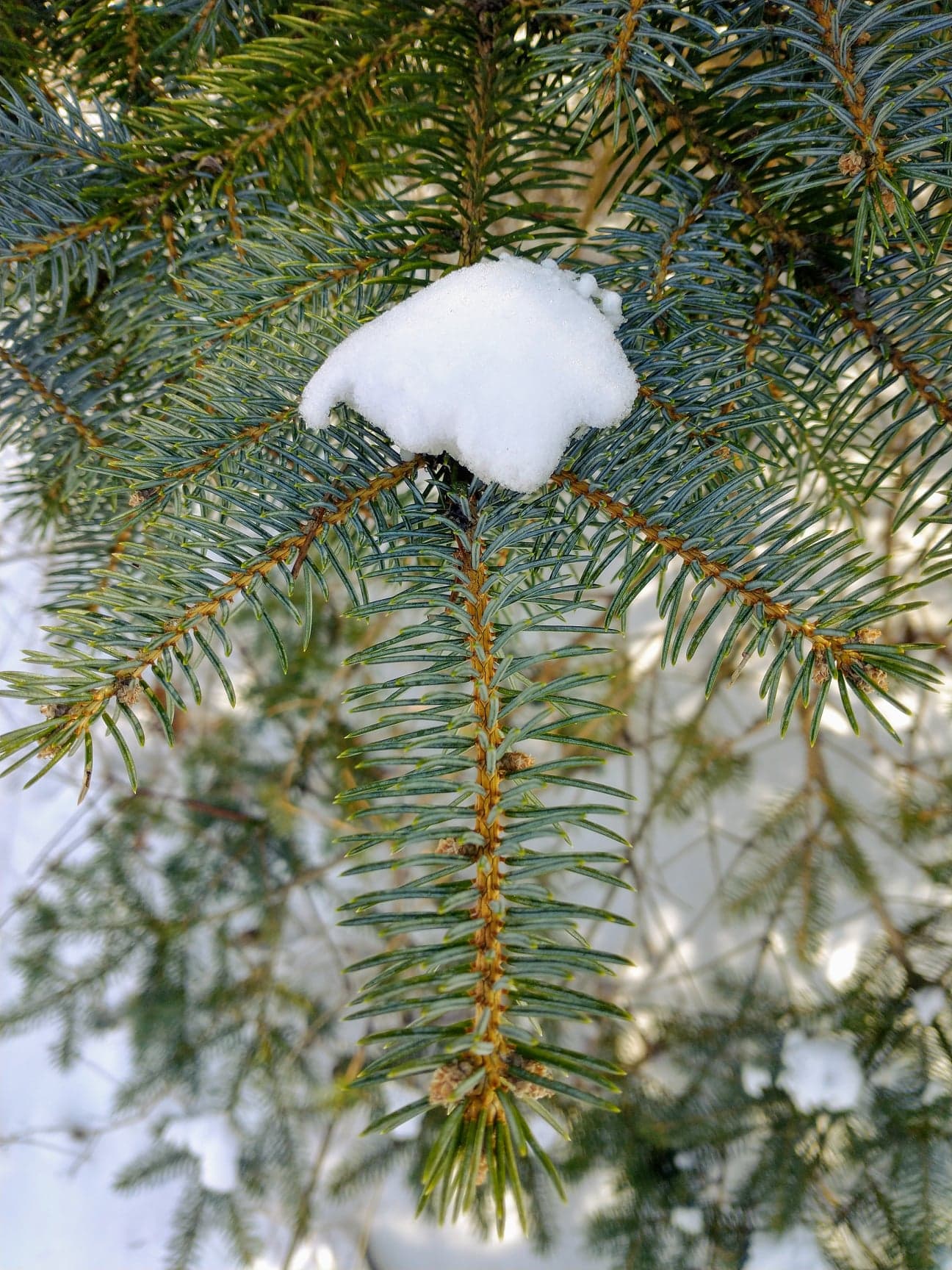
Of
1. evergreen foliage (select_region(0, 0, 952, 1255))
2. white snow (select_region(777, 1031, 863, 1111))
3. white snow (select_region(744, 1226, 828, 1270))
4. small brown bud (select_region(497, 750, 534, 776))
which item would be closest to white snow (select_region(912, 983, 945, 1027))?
white snow (select_region(777, 1031, 863, 1111))

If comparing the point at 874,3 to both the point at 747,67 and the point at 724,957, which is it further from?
the point at 724,957

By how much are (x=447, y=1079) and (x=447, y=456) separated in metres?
0.18

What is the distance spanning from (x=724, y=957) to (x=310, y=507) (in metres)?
0.76

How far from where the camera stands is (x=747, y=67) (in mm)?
290

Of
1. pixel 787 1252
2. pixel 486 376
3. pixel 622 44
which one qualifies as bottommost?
pixel 787 1252

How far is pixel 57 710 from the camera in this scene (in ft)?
0.68

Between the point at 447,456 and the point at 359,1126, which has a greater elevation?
the point at 447,456

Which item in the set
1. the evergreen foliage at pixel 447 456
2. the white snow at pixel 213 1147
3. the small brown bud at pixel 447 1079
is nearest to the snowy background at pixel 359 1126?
the white snow at pixel 213 1147

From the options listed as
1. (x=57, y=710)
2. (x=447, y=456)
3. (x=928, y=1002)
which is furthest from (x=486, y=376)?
(x=928, y=1002)

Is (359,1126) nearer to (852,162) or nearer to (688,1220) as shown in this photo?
(688,1220)

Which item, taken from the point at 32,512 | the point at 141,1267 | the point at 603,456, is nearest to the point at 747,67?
the point at 603,456

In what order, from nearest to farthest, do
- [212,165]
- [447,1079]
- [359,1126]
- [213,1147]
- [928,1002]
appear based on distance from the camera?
[447,1079] → [212,165] → [928,1002] → [213,1147] → [359,1126]

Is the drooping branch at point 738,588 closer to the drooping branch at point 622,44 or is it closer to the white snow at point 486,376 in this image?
the white snow at point 486,376

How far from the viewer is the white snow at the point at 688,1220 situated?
0.66m
